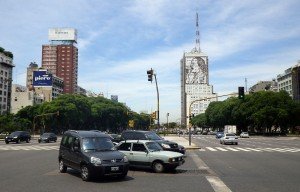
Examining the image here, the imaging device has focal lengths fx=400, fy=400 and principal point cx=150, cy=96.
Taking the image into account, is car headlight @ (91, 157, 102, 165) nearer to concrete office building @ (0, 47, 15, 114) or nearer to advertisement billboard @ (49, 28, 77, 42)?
concrete office building @ (0, 47, 15, 114)

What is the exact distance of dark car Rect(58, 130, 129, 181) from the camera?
1388 cm

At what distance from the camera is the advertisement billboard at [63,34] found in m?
196

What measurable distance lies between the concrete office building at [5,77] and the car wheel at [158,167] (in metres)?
130

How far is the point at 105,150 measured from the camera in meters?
15.0

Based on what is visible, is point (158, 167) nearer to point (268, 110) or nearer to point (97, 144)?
point (97, 144)

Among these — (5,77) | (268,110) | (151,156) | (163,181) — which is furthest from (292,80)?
(163,181)

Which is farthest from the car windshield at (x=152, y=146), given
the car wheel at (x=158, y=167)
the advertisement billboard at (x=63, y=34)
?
the advertisement billboard at (x=63, y=34)

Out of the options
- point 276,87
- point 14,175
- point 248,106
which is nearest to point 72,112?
point 248,106

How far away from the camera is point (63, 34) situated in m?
197

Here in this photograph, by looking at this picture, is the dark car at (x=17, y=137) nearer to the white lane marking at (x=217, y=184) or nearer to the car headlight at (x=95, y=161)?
the car headlight at (x=95, y=161)

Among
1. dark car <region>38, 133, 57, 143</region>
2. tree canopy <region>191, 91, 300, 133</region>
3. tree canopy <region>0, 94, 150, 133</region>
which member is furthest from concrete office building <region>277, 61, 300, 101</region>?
dark car <region>38, 133, 57, 143</region>

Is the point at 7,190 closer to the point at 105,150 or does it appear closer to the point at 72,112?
the point at 105,150

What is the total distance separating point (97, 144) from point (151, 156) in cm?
296

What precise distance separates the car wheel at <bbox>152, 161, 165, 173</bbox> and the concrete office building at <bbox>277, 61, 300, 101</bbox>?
144093 millimetres
